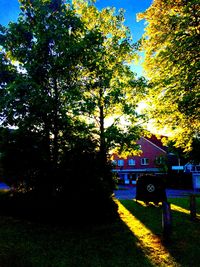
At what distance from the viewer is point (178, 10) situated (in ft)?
51.7

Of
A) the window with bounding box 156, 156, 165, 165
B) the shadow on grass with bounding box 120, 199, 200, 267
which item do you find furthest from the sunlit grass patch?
the window with bounding box 156, 156, 165, 165

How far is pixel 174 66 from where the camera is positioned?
15.5m

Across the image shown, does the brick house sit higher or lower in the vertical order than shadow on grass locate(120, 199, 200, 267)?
higher

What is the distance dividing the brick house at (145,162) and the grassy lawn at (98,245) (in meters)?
48.5

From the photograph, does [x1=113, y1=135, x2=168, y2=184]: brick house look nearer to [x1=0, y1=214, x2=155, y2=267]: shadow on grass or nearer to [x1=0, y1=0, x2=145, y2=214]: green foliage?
[x1=0, y1=0, x2=145, y2=214]: green foliage

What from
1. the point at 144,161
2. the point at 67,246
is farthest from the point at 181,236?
the point at 144,161

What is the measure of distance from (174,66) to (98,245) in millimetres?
11609

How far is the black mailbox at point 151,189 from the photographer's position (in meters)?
18.5

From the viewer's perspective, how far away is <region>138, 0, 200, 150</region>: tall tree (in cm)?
1440

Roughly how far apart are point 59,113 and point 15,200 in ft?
16.4

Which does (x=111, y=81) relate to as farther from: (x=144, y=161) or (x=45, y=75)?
(x=144, y=161)

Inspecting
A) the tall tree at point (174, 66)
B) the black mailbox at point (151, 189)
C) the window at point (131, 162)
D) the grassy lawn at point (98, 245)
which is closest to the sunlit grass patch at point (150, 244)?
the grassy lawn at point (98, 245)

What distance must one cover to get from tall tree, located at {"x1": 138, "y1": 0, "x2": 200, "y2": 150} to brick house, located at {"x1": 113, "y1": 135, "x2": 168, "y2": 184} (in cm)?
4234

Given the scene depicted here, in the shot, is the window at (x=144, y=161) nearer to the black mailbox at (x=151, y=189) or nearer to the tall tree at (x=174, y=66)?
the black mailbox at (x=151, y=189)
